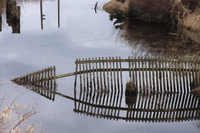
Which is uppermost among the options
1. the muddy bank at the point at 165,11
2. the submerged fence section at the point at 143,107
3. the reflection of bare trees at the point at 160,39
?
the muddy bank at the point at 165,11

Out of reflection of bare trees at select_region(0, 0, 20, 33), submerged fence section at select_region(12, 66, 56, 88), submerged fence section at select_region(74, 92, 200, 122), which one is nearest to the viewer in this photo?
submerged fence section at select_region(74, 92, 200, 122)

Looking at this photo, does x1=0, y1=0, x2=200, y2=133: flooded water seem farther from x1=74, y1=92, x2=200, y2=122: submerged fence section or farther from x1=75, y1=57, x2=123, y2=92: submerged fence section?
x1=75, y1=57, x2=123, y2=92: submerged fence section

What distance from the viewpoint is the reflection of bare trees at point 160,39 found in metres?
22.2

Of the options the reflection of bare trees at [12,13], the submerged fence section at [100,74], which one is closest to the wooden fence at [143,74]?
the submerged fence section at [100,74]

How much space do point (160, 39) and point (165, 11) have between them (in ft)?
23.7

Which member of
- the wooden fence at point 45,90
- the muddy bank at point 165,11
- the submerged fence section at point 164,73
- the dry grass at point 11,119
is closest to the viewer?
the dry grass at point 11,119

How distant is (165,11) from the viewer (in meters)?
32.6

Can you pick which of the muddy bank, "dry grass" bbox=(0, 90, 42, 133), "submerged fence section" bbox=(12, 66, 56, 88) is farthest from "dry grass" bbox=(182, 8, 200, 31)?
"dry grass" bbox=(0, 90, 42, 133)

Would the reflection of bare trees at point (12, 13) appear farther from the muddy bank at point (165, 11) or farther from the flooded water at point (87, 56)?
the muddy bank at point (165, 11)

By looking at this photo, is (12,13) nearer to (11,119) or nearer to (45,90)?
(45,90)

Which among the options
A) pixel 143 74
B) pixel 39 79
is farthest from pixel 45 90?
pixel 143 74

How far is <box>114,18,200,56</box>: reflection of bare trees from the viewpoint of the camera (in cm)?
2225

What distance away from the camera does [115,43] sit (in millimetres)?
24625

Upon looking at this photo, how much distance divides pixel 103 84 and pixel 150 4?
19556 millimetres
